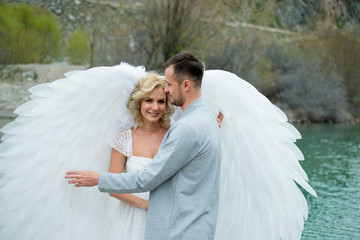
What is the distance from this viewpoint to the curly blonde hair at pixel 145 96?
10.3ft

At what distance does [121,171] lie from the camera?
3205mm

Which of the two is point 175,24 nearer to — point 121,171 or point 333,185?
point 333,185

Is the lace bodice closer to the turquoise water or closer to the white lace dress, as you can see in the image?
the white lace dress

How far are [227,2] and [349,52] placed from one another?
1012 centimetres

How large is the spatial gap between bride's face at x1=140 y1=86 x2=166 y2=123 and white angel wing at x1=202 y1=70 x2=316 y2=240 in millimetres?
345

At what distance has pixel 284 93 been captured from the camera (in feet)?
88.2

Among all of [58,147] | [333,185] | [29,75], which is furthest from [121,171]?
[29,75]

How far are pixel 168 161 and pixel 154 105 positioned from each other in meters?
0.81

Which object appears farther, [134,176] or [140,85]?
[140,85]

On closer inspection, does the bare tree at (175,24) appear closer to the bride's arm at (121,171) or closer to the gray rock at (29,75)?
the gray rock at (29,75)

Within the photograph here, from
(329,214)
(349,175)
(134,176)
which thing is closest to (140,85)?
(134,176)

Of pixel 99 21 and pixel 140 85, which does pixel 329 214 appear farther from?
pixel 99 21

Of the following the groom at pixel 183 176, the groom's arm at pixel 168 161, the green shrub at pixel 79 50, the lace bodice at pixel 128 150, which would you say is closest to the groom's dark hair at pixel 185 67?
the groom at pixel 183 176

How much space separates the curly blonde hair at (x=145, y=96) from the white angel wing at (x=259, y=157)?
1.05 ft
